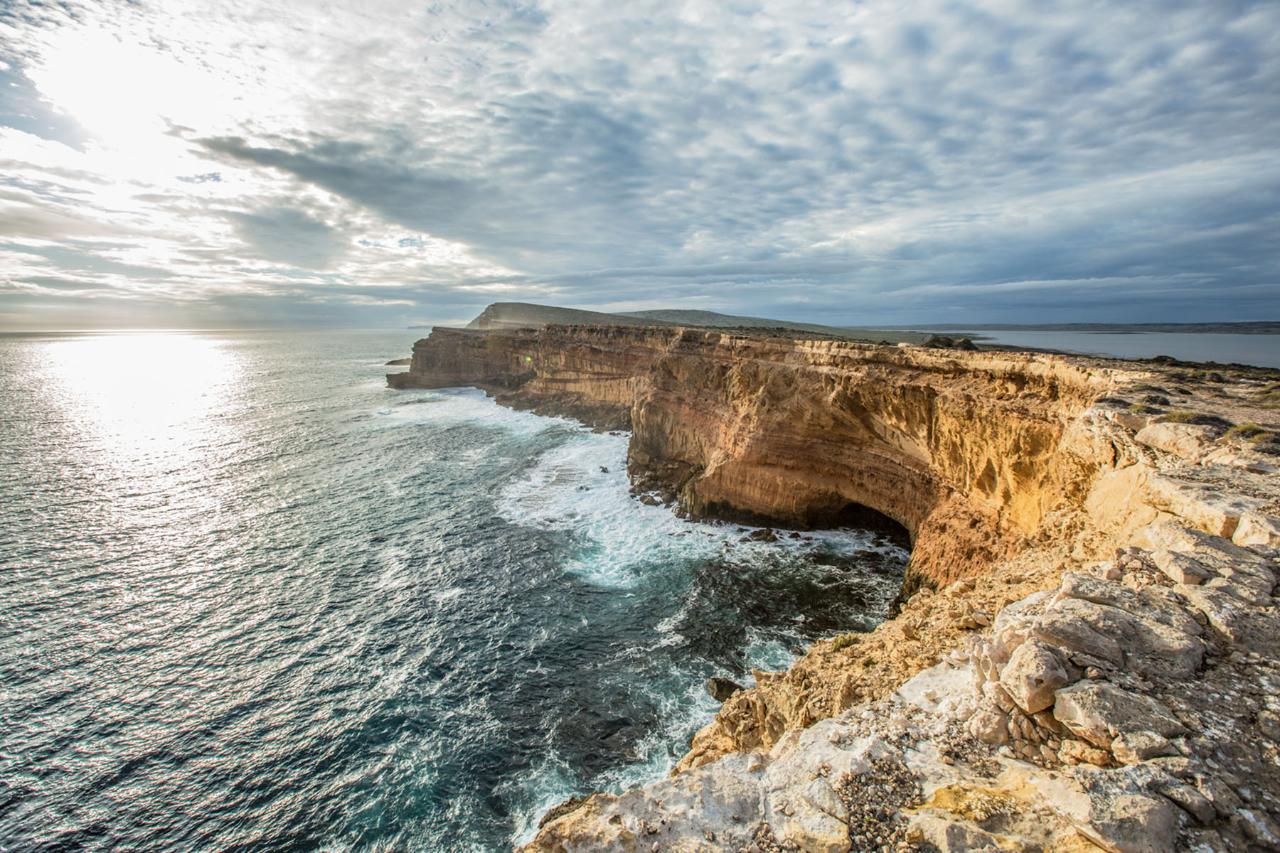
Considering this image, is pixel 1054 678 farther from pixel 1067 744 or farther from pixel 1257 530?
pixel 1257 530

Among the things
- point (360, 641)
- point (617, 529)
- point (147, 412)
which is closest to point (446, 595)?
point (360, 641)

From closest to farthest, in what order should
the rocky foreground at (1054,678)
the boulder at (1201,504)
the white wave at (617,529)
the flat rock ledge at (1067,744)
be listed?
1. the flat rock ledge at (1067,744)
2. the rocky foreground at (1054,678)
3. the boulder at (1201,504)
4. the white wave at (617,529)

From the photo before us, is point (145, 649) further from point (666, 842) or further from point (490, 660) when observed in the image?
point (666, 842)

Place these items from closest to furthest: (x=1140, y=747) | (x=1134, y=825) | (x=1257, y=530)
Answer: (x=1134, y=825)
(x=1140, y=747)
(x=1257, y=530)

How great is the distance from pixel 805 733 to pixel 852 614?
612 inches

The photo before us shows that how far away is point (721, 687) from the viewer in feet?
54.3

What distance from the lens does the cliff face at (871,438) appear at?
16.8m

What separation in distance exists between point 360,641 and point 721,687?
13.6 meters

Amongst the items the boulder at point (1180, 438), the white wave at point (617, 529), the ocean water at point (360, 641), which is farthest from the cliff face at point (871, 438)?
the ocean water at point (360, 641)

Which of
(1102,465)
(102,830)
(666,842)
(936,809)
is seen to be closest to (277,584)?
(102,830)

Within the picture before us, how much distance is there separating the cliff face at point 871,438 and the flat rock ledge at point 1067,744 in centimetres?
803

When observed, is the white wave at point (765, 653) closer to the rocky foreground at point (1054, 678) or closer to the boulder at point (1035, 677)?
the rocky foreground at point (1054, 678)

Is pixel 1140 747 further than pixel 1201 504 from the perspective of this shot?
No

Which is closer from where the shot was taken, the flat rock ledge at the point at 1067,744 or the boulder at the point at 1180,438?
the flat rock ledge at the point at 1067,744
